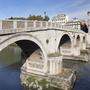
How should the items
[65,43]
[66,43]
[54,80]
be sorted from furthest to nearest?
[65,43] < [66,43] < [54,80]

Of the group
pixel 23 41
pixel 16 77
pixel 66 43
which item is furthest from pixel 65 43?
pixel 23 41

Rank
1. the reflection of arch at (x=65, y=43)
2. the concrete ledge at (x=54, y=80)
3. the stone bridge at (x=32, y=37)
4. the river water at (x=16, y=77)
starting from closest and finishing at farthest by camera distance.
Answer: the stone bridge at (x=32, y=37) → the concrete ledge at (x=54, y=80) → the river water at (x=16, y=77) → the reflection of arch at (x=65, y=43)

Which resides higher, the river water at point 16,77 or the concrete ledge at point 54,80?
the concrete ledge at point 54,80

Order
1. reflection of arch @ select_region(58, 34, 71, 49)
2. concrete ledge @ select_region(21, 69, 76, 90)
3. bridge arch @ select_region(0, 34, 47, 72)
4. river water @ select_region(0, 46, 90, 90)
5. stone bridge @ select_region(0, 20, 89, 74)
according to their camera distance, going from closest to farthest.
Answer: bridge arch @ select_region(0, 34, 47, 72) → stone bridge @ select_region(0, 20, 89, 74) → concrete ledge @ select_region(21, 69, 76, 90) → river water @ select_region(0, 46, 90, 90) → reflection of arch @ select_region(58, 34, 71, 49)

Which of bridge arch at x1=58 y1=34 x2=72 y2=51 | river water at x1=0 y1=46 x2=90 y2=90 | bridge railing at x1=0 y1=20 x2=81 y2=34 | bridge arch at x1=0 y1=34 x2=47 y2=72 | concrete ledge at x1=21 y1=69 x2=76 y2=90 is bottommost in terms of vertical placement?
river water at x1=0 y1=46 x2=90 y2=90

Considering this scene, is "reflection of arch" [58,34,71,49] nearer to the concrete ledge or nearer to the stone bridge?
the stone bridge

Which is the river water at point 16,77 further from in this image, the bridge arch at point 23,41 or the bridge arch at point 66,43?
the bridge arch at point 66,43

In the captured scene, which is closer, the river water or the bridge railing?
the bridge railing

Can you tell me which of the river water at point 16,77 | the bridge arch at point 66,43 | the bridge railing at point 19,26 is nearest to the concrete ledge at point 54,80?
the river water at point 16,77

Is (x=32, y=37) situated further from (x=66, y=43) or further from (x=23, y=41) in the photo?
(x=66, y=43)

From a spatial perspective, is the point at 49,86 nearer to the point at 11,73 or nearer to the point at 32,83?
the point at 32,83

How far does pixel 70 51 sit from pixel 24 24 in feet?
88.2

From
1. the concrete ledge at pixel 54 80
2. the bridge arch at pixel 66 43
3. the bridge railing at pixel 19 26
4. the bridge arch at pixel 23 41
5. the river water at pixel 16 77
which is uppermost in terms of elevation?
the bridge railing at pixel 19 26

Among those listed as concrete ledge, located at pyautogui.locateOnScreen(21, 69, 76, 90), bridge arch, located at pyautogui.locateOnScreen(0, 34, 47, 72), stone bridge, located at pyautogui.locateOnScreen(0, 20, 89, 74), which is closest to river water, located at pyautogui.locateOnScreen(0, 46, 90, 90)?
concrete ledge, located at pyautogui.locateOnScreen(21, 69, 76, 90)
